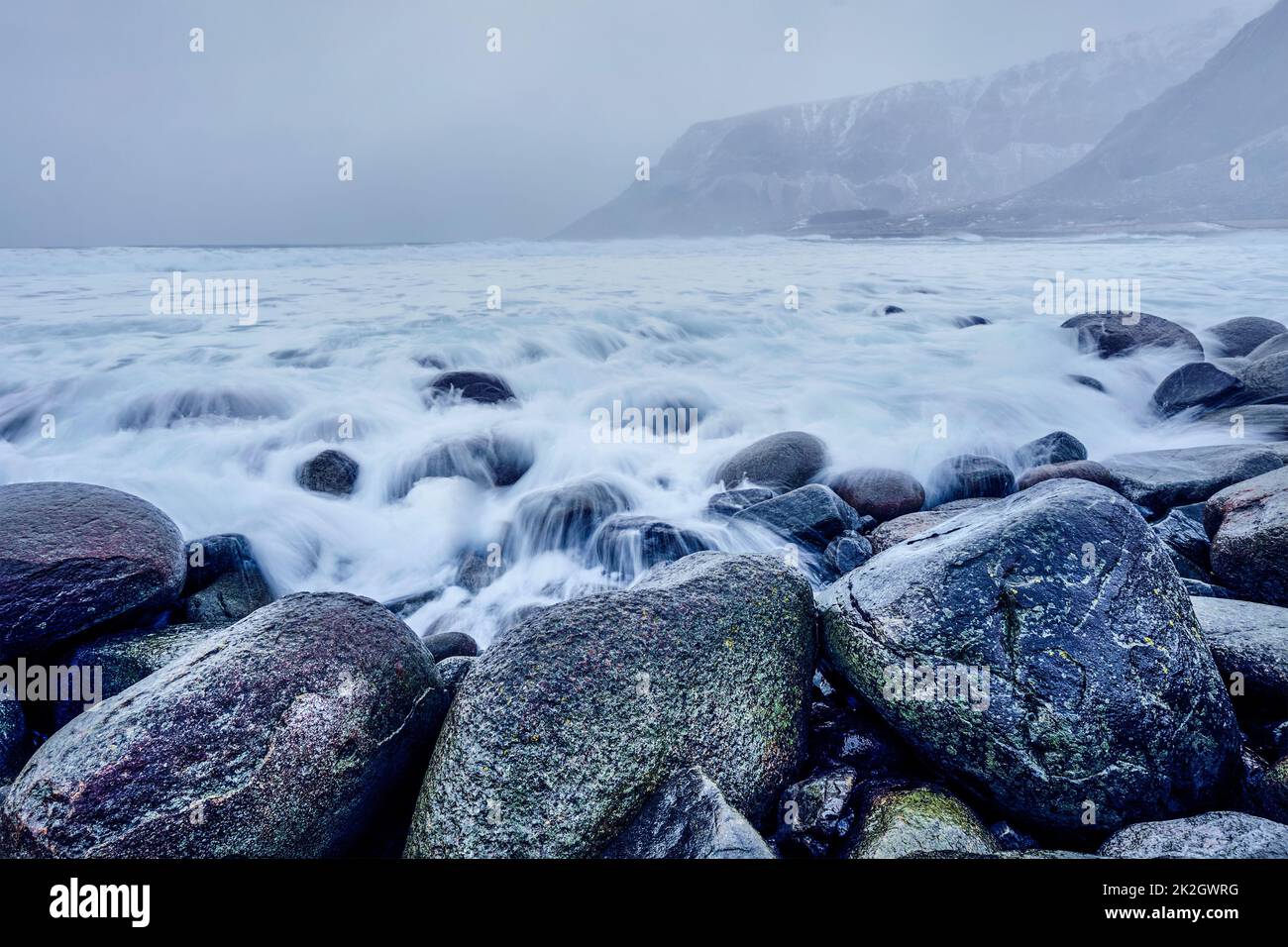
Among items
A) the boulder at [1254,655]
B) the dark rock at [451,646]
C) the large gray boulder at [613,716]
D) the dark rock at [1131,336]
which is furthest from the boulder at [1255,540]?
the dark rock at [1131,336]

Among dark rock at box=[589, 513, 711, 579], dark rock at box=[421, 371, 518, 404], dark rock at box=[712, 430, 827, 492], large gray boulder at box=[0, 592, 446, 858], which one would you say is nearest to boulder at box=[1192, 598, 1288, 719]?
dark rock at box=[589, 513, 711, 579]

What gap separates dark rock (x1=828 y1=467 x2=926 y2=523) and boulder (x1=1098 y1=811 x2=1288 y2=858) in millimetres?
3583

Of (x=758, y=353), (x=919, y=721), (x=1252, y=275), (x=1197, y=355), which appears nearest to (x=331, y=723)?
(x=919, y=721)

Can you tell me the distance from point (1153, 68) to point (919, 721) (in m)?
234

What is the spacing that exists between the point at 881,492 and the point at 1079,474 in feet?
5.18

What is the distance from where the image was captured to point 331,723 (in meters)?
2.28

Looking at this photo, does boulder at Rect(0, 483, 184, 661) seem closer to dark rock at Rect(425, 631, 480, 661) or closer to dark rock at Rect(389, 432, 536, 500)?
dark rock at Rect(425, 631, 480, 661)

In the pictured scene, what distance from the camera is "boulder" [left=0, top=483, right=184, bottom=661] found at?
3.15m

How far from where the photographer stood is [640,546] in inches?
209

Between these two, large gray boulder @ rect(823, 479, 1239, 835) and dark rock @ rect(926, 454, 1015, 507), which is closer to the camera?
large gray boulder @ rect(823, 479, 1239, 835)

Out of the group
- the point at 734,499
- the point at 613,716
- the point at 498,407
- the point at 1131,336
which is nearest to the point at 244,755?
the point at 613,716

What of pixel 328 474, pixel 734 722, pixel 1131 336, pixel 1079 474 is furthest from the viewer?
pixel 1131 336

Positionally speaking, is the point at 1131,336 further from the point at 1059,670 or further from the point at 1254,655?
the point at 1059,670

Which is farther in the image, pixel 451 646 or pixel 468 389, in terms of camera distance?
pixel 468 389
